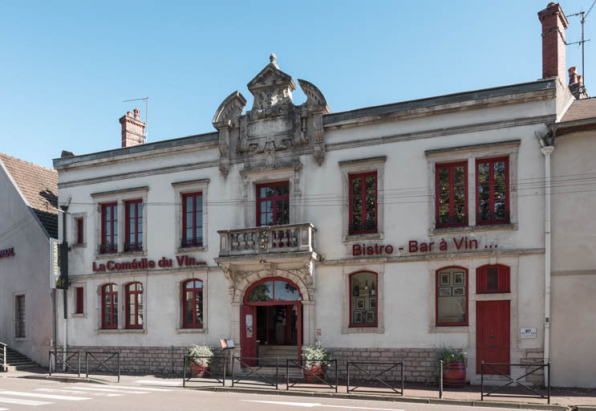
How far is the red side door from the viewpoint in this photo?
63.0 feet

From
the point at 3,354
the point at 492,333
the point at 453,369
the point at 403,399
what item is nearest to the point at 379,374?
the point at 403,399

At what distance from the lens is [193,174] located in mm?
20984

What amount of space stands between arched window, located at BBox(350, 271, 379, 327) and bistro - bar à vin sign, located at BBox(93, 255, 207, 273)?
18.5 ft

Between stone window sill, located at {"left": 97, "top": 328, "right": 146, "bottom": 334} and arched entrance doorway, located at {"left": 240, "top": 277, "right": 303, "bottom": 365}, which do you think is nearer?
arched entrance doorway, located at {"left": 240, "top": 277, "right": 303, "bottom": 365}

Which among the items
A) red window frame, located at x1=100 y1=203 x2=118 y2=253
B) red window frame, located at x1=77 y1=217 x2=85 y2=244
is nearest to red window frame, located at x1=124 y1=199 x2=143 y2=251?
red window frame, located at x1=100 y1=203 x2=118 y2=253

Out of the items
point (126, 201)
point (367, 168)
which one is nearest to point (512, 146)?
point (367, 168)

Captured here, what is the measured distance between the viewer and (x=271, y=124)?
19.7 meters

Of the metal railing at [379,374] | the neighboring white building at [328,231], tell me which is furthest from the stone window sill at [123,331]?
the metal railing at [379,374]

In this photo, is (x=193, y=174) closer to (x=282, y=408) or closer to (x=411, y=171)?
(x=411, y=171)

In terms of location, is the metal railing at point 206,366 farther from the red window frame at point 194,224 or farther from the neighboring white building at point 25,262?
the neighboring white building at point 25,262

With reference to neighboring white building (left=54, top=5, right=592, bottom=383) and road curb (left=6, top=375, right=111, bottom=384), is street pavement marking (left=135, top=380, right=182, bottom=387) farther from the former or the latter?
neighboring white building (left=54, top=5, right=592, bottom=383)

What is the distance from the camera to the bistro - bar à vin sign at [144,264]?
2050cm

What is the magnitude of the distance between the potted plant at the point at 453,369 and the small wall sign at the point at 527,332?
5.81 ft

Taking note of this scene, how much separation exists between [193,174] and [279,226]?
4651 mm
